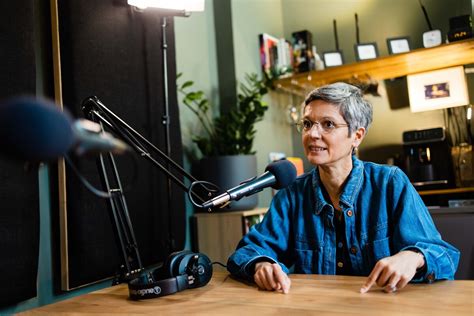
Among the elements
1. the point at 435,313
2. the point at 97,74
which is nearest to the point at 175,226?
the point at 97,74

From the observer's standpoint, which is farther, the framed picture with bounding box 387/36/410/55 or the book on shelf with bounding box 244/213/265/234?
the framed picture with bounding box 387/36/410/55

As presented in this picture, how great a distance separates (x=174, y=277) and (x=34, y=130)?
0.89m

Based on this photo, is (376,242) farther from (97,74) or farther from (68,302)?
(97,74)

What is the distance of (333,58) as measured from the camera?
3.78 m

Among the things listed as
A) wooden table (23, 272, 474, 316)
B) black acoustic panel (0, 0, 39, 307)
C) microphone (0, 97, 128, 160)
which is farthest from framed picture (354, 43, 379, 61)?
microphone (0, 97, 128, 160)

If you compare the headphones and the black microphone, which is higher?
the black microphone

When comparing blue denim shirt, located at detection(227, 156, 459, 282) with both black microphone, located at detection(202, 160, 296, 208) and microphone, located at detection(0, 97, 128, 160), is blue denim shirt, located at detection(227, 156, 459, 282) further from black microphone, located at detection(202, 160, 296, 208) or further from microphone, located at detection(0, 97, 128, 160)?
microphone, located at detection(0, 97, 128, 160)

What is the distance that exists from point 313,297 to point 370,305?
0.15 meters

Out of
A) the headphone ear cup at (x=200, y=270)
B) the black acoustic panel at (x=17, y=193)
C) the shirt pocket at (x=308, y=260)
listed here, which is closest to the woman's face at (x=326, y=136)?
the shirt pocket at (x=308, y=260)

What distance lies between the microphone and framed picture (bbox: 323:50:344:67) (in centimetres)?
353

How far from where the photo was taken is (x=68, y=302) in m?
1.22

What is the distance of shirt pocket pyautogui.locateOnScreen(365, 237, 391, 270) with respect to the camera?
142cm

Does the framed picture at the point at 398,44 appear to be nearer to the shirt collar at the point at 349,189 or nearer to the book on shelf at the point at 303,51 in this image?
the book on shelf at the point at 303,51

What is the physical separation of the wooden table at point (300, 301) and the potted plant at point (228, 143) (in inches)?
59.7
